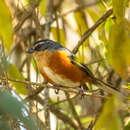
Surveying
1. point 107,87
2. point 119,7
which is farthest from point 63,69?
point 119,7

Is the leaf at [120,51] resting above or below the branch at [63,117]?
above

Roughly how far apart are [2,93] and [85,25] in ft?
11.4

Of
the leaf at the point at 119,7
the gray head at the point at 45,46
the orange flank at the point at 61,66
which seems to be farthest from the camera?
the gray head at the point at 45,46

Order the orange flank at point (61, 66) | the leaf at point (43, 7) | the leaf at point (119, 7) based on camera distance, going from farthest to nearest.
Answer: the leaf at point (43, 7) → the orange flank at point (61, 66) → the leaf at point (119, 7)

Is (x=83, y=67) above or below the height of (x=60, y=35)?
below

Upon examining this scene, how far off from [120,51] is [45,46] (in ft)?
10.5

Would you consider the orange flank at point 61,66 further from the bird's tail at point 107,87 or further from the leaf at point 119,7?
the leaf at point 119,7

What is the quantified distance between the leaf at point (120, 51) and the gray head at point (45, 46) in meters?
2.87

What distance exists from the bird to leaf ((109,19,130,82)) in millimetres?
2264

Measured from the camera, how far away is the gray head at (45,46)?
455cm

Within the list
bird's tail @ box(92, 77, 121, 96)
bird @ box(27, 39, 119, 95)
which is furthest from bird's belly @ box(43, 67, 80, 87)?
bird's tail @ box(92, 77, 121, 96)

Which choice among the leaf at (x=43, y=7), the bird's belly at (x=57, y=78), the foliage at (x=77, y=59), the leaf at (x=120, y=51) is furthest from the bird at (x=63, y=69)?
the leaf at (x=120, y=51)

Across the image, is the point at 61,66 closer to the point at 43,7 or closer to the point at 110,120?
the point at 43,7

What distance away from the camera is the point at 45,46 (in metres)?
4.69
